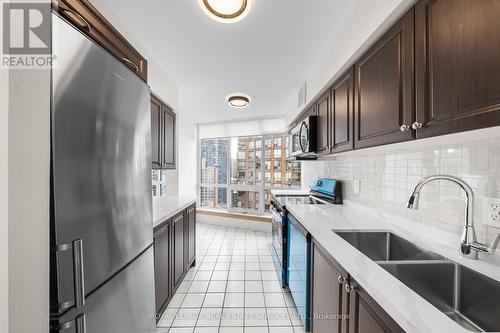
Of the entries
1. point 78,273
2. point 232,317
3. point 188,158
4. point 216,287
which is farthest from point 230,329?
point 188,158

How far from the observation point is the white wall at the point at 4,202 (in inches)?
23.5

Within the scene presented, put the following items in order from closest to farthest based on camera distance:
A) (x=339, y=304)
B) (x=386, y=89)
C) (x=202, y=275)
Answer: (x=339, y=304)
(x=386, y=89)
(x=202, y=275)

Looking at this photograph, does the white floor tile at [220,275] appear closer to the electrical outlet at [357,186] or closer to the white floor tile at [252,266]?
the white floor tile at [252,266]

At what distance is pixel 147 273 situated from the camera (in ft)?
4.65

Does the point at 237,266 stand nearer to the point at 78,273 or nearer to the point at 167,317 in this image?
the point at 167,317

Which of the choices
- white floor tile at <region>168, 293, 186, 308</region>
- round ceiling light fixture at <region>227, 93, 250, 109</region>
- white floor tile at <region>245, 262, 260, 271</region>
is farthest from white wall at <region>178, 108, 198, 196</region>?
white floor tile at <region>168, 293, 186, 308</region>

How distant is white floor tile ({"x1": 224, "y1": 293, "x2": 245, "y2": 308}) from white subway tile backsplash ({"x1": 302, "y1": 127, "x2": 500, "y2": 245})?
152 centimetres

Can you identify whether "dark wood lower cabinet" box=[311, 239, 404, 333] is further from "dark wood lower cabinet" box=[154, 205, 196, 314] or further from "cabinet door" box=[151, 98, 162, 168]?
"cabinet door" box=[151, 98, 162, 168]

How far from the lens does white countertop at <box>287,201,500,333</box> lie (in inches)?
24.6

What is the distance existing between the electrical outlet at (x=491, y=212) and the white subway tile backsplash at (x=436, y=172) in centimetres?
3

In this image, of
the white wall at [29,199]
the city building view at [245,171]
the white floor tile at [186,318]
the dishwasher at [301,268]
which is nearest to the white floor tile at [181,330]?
the white floor tile at [186,318]

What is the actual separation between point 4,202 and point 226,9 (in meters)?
1.64

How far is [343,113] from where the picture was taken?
181 centimetres

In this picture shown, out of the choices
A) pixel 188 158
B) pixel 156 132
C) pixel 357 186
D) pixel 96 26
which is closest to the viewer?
pixel 96 26
